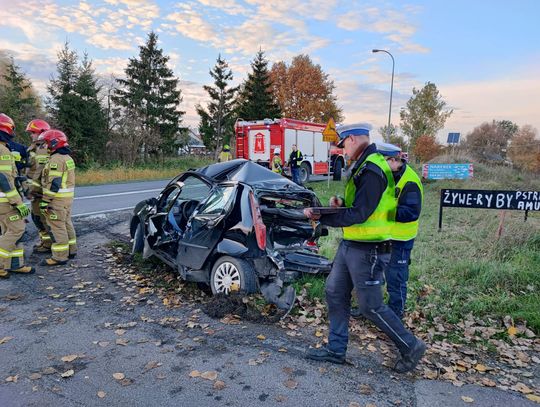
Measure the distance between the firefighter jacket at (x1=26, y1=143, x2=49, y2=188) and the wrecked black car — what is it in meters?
2.29

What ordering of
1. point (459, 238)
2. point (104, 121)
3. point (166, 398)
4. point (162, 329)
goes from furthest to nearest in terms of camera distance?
point (104, 121)
point (459, 238)
point (162, 329)
point (166, 398)

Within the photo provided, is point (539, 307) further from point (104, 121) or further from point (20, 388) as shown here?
point (104, 121)

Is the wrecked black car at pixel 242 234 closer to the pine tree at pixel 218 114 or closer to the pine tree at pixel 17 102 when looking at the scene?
the pine tree at pixel 17 102

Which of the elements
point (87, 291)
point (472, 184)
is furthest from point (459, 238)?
point (472, 184)

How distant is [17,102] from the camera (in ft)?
73.3

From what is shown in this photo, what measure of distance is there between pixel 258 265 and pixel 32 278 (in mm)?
3297

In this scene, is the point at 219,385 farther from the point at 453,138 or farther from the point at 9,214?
the point at 453,138

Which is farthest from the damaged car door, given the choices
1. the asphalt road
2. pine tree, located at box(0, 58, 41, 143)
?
pine tree, located at box(0, 58, 41, 143)

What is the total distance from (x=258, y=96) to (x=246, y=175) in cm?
3430

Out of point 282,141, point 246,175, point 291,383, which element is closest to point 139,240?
point 246,175

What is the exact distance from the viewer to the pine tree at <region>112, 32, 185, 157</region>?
30.9m

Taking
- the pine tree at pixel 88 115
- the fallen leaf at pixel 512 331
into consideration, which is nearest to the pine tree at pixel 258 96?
the pine tree at pixel 88 115

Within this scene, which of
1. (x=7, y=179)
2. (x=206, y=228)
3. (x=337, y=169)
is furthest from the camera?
(x=337, y=169)

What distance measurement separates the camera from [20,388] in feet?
9.77
